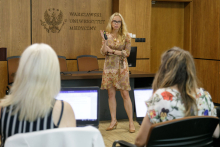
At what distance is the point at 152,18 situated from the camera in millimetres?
7598

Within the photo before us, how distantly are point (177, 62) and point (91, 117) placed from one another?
3.13 feet

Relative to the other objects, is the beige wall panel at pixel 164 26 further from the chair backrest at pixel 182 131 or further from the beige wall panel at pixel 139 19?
the chair backrest at pixel 182 131

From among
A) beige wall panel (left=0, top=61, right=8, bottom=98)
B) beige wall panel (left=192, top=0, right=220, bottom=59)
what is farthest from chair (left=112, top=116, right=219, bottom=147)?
beige wall panel (left=192, top=0, right=220, bottom=59)

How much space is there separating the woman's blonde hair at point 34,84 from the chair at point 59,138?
203mm

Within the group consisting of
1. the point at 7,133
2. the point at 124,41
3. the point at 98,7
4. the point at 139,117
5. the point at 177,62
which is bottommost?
the point at 139,117

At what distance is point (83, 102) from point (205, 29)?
5603mm

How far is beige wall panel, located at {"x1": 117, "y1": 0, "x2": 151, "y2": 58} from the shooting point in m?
7.05

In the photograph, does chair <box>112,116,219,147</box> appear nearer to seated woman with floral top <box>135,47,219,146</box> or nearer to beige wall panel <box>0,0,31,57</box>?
seated woman with floral top <box>135,47,219,146</box>

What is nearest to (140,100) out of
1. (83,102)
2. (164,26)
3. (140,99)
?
(140,99)

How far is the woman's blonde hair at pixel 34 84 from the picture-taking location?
1392mm

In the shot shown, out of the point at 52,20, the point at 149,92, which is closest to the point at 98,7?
the point at 52,20

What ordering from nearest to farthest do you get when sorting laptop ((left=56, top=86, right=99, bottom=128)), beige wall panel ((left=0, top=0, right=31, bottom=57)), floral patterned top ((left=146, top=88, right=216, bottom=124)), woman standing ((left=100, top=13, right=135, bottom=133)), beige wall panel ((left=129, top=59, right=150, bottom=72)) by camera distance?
1. floral patterned top ((left=146, top=88, right=216, bottom=124))
2. laptop ((left=56, top=86, right=99, bottom=128))
3. woman standing ((left=100, top=13, right=135, bottom=133))
4. beige wall panel ((left=0, top=0, right=31, bottom=57))
5. beige wall panel ((left=129, top=59, right=150, bottom=72))

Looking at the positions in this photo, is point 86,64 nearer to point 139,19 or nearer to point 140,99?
point 139,19

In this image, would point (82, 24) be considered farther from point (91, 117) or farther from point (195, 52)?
point (91, 117)
